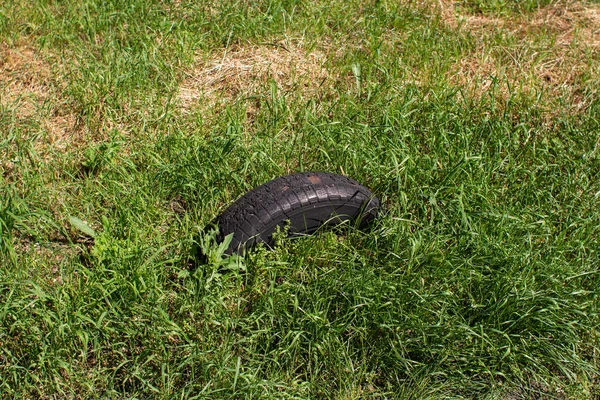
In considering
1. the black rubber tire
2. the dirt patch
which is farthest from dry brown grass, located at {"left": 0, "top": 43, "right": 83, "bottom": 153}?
the black rubber tire

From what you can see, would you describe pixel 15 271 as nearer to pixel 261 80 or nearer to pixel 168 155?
pixel 168 155

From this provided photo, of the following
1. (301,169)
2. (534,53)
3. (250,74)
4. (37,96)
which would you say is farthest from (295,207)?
(534,53)

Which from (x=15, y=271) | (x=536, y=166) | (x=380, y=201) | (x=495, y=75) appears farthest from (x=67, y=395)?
(x=495, y=75)

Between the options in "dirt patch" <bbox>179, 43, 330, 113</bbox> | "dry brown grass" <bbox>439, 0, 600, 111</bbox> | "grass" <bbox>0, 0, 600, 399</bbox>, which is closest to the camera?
"grass" <bbox>0, 0, 600, 399</bbox>

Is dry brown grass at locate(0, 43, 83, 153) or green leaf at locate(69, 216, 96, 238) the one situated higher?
dry brown grass at locate(0, 43, 83, 153)

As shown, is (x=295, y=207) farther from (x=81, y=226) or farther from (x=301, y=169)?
(x=81, y=226)

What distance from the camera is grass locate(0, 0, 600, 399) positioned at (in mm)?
3645

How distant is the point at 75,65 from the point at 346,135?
6.64ft

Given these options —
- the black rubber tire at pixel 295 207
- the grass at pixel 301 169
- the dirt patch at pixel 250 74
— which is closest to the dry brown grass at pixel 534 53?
the grass at pixel 301 169

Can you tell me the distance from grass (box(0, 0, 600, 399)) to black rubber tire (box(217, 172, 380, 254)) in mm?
104

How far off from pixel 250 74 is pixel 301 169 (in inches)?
44.0

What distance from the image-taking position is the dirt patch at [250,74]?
17.1 feet

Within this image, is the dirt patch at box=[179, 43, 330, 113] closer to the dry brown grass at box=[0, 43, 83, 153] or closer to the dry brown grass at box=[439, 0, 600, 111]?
the dry brown grass at box=[0, 43, 83, 153]

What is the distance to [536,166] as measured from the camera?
4727 mm
